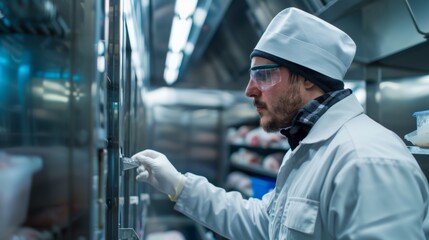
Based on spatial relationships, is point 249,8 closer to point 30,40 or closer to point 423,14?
point 423,14

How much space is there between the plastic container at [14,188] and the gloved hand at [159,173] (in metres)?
0.61

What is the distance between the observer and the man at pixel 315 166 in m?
0.79

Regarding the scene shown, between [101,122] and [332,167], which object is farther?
[332,167]

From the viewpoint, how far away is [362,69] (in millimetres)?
1914

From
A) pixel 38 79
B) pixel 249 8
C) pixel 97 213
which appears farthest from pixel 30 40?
pixel 249 8

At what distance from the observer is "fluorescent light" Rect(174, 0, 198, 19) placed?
1695 millimetres

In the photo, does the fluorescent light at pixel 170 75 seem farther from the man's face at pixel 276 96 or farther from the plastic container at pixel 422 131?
the plastic container at pixel 422 131

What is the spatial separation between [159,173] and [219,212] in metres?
0.29

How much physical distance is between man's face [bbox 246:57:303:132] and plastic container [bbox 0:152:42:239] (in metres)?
0.75

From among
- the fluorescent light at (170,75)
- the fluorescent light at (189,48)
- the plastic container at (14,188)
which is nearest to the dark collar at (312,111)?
the plastic container at (14,188)

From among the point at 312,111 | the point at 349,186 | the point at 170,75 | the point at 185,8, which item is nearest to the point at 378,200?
the point at 349,186

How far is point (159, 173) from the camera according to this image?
1.21 m

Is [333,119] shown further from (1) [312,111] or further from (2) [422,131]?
(2) [422,131]

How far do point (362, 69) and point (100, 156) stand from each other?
5.68 ft
